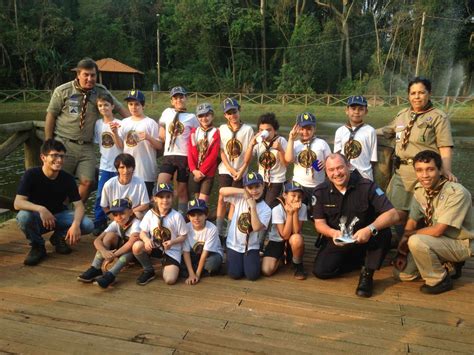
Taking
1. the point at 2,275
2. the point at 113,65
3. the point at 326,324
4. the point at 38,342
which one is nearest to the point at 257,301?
the point at 326,324

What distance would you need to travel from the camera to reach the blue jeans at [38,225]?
4031 mm

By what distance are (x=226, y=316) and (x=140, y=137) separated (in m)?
2.34

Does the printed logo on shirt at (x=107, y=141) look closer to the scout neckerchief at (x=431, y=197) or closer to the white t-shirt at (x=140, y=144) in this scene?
the white t-shirt at (x=140, y=144)

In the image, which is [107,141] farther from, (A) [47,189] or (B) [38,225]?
(B) [38,225]

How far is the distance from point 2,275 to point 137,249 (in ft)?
3.79

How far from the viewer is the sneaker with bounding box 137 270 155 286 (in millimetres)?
3631

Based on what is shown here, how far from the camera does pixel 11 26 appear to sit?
3186cm

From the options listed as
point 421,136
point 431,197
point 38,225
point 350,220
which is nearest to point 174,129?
point 38,225

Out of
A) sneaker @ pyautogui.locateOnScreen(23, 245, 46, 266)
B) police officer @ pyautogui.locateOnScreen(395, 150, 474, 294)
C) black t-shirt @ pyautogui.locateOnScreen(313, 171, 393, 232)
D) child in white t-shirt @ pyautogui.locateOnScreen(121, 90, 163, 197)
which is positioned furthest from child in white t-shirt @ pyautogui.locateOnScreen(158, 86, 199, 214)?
police officer @ pyautogui.locateOnScreen(395, 150, 474, 294)

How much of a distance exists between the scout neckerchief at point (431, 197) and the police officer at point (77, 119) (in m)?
3.34

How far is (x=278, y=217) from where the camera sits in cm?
392

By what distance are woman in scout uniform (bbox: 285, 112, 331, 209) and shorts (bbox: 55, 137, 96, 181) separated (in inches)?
83.4

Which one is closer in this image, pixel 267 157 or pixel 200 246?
pixel 200 246

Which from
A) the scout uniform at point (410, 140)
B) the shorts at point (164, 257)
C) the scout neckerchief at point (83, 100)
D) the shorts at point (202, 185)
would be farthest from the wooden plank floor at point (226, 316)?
the scout neckerchief at point (83, 100)
